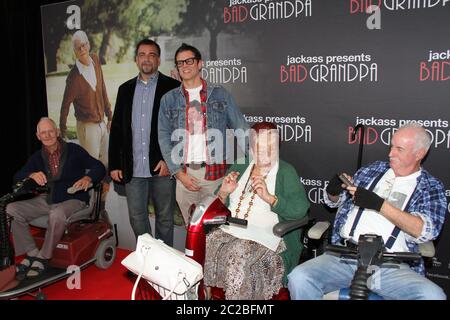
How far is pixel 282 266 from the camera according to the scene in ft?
9.37

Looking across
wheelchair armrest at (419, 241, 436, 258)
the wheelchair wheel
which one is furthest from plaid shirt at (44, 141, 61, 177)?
wheelchair armrest at (419, 241, 436, 258)

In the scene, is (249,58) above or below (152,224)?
above

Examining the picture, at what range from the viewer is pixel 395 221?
2453 mm

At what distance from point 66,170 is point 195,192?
4.03 feet

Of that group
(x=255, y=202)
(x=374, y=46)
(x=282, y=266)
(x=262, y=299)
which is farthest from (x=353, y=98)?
(x=262, y=299)

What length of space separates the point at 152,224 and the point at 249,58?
6.45 feet

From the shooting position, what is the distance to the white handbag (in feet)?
8.51

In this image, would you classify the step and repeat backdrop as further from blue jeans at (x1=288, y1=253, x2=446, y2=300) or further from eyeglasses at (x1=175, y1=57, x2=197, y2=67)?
blue jeans at (x1=288, y1=253, x2=446, y2=300)

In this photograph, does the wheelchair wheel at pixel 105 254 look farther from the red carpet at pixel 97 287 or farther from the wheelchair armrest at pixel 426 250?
the wheelchair armrest at pixel 426 250

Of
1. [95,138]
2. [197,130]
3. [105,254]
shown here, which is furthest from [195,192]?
[95,138]

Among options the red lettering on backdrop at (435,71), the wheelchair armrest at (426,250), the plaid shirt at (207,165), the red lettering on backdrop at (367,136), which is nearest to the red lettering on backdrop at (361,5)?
the red lettering on backdrop at (435,71)

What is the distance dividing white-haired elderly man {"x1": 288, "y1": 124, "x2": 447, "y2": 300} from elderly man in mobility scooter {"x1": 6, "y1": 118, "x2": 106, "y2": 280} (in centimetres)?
213

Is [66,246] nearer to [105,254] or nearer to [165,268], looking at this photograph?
[105,254]

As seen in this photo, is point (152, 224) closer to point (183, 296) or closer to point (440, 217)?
point (183, 296)
